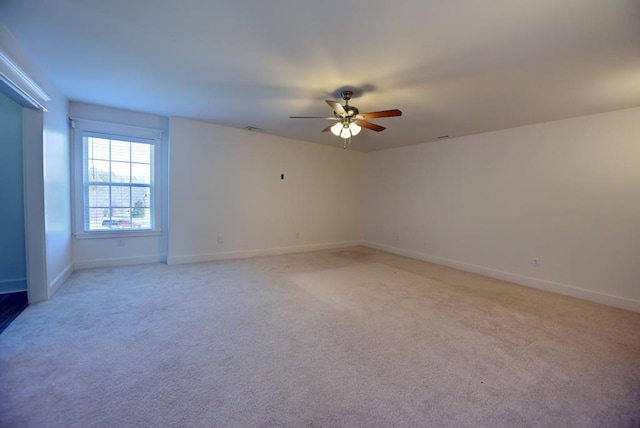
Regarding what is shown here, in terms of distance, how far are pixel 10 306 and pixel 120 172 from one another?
7.16ft

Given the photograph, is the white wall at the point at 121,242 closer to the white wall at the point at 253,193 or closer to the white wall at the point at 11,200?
the white wall at the point at 253,193

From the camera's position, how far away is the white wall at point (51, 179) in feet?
9.13

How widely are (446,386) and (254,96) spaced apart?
11.2 feet

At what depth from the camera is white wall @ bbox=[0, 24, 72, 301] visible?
278cm

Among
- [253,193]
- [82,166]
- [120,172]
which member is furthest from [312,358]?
[82,166]

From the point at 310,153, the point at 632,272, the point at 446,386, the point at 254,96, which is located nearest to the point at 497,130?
the point at 632,272

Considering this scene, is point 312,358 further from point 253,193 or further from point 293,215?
point 293,215

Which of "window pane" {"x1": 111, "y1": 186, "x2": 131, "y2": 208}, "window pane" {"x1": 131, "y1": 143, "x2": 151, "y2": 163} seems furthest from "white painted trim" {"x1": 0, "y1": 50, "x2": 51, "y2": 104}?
"window pane" {"x1": 111, "y1": 186, "x2": 131, "y2": 208}

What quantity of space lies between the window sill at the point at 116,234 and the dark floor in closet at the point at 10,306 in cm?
99

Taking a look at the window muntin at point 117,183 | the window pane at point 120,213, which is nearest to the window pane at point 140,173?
the window muntin at point 117,183

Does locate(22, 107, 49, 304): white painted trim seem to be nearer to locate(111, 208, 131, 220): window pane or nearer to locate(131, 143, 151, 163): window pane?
locate(111, 208, 131, 220): window pane

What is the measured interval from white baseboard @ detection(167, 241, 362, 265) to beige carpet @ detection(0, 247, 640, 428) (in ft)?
3.37

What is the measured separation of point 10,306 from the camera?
9.46ft

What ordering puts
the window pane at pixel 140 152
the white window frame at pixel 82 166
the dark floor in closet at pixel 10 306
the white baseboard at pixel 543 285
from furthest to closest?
the window pane at pixel 140 152 → the white window frame at pixel 82 166 → the white baseboard at pixel 543 285 → the dark floor in closet at pixel 10 306
